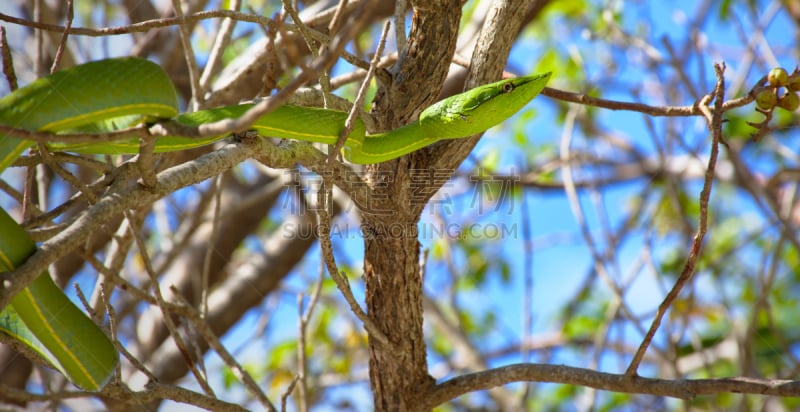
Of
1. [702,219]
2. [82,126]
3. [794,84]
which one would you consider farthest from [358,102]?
[794,84]

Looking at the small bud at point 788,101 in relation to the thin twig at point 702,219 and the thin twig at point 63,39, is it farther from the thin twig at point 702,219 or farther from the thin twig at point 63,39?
the thin twig at point 63,39

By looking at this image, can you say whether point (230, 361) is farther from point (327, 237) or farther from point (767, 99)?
point (767, 99)

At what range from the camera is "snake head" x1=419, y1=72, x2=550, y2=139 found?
2.82m

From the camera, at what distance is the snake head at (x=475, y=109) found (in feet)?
9.25

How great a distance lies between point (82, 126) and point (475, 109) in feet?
4.94

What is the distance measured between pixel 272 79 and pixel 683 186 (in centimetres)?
672

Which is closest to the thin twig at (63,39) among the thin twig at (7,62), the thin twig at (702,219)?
the thin twig at (7,62)

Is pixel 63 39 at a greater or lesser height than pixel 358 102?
greater

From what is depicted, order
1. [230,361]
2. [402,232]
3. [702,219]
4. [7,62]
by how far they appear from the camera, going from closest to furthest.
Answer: [702,219] < [7,62] < [402,232] < [230,361]

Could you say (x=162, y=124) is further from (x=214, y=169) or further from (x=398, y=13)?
(x=398, y=13)

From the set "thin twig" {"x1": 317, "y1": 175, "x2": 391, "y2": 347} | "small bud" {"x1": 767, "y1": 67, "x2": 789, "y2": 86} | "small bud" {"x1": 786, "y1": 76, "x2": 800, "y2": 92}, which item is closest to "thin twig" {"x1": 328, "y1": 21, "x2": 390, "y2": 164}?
"thin twig" {"x1": 317, "y1": 175, "x2": 391, "y2": 347}

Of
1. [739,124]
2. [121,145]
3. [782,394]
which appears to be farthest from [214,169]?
[739,124]

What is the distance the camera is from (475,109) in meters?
2.85

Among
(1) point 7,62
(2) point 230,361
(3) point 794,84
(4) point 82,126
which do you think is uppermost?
(3) point 794,84
